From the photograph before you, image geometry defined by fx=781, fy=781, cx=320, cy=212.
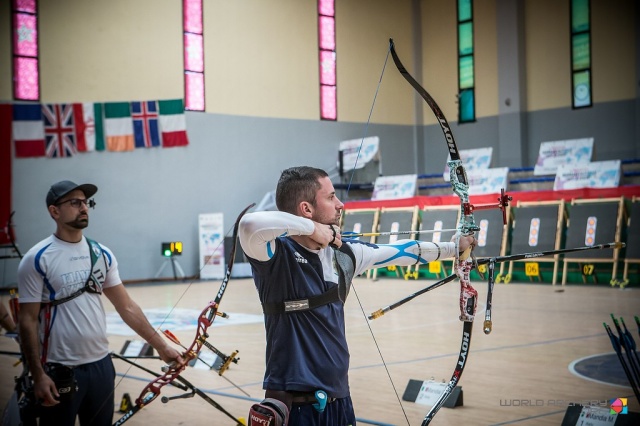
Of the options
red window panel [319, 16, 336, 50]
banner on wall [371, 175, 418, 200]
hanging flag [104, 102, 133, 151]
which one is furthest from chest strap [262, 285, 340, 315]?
red window panel [319, 16, 336, 50]

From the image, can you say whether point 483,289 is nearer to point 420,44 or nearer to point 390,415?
point 390,415

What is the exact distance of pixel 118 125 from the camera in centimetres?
1631

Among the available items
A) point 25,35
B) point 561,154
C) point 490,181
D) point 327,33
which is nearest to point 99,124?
point 25,35

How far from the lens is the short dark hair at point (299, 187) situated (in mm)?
2447

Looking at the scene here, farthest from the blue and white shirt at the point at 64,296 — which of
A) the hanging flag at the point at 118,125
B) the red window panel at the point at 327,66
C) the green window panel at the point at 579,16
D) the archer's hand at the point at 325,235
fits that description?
the green window panel at the point at 579,16

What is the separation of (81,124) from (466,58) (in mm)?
9746

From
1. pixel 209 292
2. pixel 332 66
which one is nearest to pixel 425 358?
pixel 209 292

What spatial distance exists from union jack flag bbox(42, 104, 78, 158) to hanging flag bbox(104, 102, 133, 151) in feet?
2.36

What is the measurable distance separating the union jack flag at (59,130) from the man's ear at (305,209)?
46.7 ft

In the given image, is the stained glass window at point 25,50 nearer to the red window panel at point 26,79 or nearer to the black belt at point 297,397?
the red window panel at point 26,79

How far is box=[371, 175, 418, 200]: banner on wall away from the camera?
1667 centimetres

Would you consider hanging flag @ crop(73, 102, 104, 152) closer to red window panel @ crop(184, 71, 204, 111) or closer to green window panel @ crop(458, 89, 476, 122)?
red window panel @ crop(184, 71, 204, 111)

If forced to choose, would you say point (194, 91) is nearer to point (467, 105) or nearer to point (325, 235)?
point (467, 105)

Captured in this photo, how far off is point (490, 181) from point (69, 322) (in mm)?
13726
